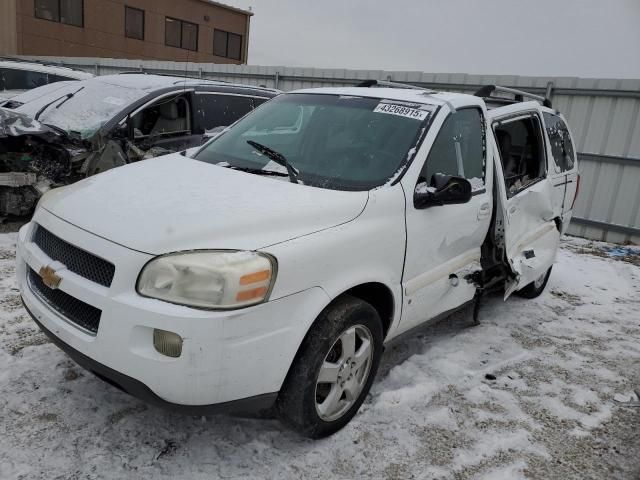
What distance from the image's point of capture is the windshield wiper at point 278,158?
2.97 metres

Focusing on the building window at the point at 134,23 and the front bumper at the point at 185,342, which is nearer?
the front bumper at the point at 185,342

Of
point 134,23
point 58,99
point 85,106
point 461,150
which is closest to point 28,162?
point 85,106

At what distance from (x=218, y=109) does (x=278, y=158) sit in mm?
3884

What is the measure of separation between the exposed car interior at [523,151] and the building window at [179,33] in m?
26.1

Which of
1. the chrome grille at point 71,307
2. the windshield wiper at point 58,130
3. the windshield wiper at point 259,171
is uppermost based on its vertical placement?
the windshield wiper at point 259,171

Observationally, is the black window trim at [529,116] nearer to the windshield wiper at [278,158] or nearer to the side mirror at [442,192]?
the side mirror at [442,192]

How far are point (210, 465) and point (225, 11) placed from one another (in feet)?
102

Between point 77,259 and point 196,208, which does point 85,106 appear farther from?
point 196,208

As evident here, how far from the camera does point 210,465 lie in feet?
8.05

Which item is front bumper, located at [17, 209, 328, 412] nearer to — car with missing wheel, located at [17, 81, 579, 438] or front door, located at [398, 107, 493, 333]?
car with missing wheel, located at [17, 81, 579, 438]

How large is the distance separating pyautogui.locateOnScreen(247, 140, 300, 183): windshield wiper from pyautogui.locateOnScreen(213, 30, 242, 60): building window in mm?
28909

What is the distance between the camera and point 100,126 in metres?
5.66

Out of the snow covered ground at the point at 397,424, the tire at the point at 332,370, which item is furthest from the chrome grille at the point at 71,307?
the tire at the point at 332,370

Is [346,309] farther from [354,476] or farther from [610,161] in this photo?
[610,161]
